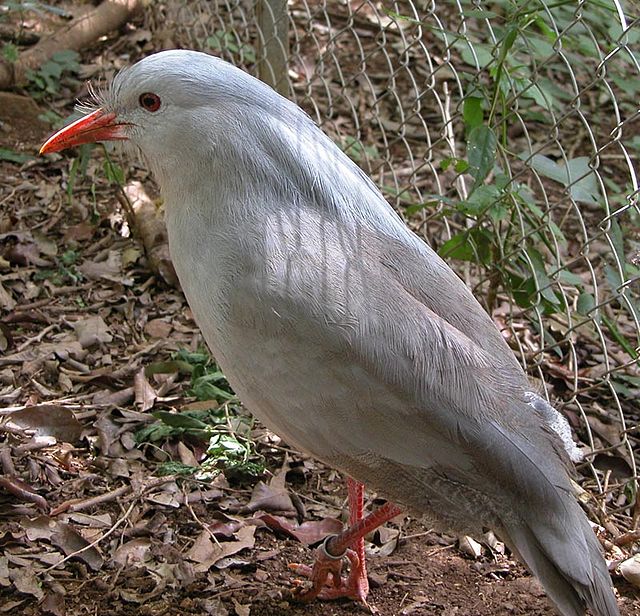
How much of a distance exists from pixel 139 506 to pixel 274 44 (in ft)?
8.96

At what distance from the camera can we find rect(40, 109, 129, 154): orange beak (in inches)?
137

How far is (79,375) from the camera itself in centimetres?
442

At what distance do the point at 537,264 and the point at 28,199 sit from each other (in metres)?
3.01

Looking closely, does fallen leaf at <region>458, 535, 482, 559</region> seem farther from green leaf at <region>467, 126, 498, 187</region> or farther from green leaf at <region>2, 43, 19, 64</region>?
green leaf at <region>2, 43, 19, 64</region>

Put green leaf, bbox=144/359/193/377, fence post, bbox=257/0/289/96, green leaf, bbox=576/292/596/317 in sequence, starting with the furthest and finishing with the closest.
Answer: fence post, bbox=257/0/289/96 < green leaf, bbox=144/359/193/377 < green leaf, bbox=576/292/596/317

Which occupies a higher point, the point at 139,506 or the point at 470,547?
the point at 139,506

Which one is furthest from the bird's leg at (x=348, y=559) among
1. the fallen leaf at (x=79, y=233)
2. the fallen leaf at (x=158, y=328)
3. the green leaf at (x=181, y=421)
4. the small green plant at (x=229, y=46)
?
the small green plant at (x=229, y=46)

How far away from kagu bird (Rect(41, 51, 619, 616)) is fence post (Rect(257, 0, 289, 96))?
2.02m

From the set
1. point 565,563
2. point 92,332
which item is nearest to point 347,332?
point 565,563

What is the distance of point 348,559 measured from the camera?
3.56 m

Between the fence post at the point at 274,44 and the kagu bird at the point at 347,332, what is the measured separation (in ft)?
6.63

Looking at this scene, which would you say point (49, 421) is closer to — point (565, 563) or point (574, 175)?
point (565, 563)

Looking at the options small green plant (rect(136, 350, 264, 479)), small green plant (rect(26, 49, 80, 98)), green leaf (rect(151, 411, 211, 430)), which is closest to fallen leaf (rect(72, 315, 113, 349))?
small green plant (rect(136, 350, 264, 479))

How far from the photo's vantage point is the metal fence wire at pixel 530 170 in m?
3.85
